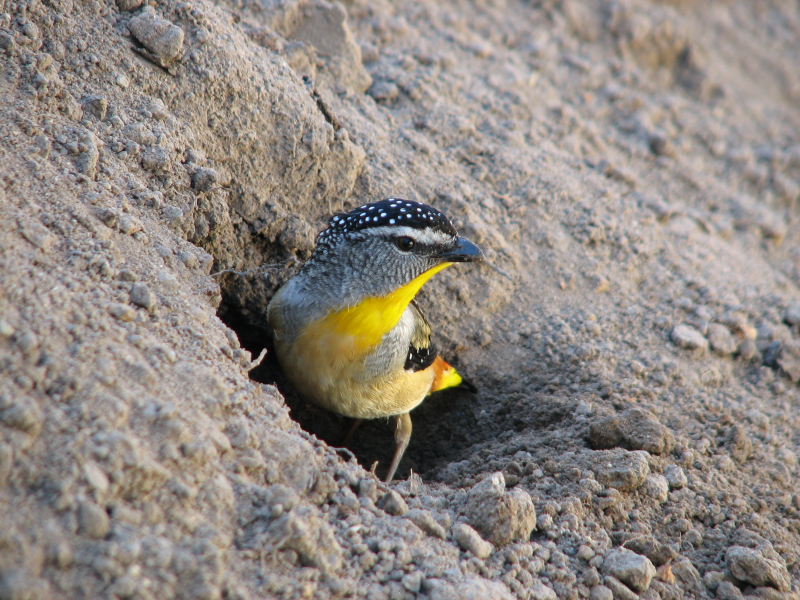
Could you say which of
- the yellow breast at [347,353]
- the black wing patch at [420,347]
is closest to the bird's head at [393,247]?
the yellow breast at [347,353]

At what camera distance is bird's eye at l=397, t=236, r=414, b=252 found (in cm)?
433

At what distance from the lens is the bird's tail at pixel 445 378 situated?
5.64 meters

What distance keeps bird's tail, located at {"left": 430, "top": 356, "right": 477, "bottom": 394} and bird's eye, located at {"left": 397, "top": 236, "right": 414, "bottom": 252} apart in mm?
1580

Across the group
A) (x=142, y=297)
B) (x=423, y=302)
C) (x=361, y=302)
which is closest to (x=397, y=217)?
(x=361, y=302)

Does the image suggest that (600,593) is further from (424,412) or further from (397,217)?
(424,412)

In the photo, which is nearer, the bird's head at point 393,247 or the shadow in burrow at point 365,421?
the bird's head at point 393,247

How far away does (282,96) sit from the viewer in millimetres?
5051

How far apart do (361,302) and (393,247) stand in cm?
50

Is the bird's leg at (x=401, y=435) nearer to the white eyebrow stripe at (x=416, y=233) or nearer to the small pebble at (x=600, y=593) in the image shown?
the white eyebrow stripe at (x=416, y=233)

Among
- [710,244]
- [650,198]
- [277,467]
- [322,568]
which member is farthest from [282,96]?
[710,244]

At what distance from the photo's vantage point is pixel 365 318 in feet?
14.8

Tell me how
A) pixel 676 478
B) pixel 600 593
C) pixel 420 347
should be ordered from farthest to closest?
1. pixel 420 347
2. pixel 676 478
3. pixel 600 593

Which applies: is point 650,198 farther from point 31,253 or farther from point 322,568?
point 31,253

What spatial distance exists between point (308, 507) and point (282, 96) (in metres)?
3.62
